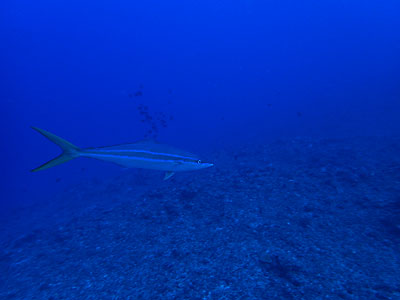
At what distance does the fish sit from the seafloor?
2789mm

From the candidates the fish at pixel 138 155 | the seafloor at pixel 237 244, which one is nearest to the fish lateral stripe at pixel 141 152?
the fish at pixel 138 155

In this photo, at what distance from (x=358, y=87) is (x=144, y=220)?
67.8 meters

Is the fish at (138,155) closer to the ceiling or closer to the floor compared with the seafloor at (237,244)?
closer to the ceiling

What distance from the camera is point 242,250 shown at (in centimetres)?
603

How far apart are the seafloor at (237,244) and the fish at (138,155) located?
9.15 ft

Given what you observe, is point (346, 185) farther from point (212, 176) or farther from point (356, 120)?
point (356, 120)

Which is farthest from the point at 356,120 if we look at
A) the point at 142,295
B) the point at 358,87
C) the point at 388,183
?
the point at 142,295

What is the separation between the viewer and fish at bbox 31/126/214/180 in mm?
4871

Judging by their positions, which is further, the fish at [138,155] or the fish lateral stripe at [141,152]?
the fish lateral stripe at [141,152]

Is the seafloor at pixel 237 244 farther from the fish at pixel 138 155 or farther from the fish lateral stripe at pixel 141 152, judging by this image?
the fish lateral stripe at pixel 141 152

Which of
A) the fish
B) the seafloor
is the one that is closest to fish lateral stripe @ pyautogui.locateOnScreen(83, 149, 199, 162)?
the fish

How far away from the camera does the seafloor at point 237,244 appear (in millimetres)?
4922

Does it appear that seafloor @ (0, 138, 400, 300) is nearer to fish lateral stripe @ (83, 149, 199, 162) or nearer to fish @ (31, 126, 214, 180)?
fish @ (31, 126, 214, 180)

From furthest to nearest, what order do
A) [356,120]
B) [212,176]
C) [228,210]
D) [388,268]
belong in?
[356,120], [212,176], [228,210], [388,268]
